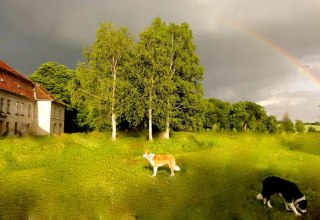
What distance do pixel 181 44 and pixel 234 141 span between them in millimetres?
18405

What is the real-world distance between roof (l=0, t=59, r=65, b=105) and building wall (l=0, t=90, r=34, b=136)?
0.93 metres

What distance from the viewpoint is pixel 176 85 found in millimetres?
47500

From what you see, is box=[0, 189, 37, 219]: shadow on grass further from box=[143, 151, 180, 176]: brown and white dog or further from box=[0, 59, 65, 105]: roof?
box=[0, 59, 65, 105]: roof

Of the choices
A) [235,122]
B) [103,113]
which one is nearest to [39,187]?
[103,113]

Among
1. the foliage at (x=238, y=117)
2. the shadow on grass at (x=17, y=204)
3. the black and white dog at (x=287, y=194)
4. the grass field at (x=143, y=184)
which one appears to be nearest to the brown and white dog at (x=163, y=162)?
the grass field at (x=143, y=184)

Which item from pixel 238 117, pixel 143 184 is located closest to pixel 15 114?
pixel 143 184

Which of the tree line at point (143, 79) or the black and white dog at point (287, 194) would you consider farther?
the tree line at point (143, 79)

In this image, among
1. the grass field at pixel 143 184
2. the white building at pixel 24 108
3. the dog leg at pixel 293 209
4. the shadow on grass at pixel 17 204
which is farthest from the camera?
the white building at pixel 24 108

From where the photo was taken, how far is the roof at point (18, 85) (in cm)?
5431

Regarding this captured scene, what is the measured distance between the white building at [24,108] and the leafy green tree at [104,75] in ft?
46.7

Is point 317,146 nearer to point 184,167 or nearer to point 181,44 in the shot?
point 184,167

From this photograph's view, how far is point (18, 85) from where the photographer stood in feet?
195

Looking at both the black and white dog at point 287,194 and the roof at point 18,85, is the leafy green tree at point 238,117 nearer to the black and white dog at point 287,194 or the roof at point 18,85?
the roof at point 18,85

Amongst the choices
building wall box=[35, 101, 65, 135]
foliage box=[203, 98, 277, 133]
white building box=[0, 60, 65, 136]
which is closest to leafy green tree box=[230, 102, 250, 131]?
foliage box=[203, 98, 277, 133]
